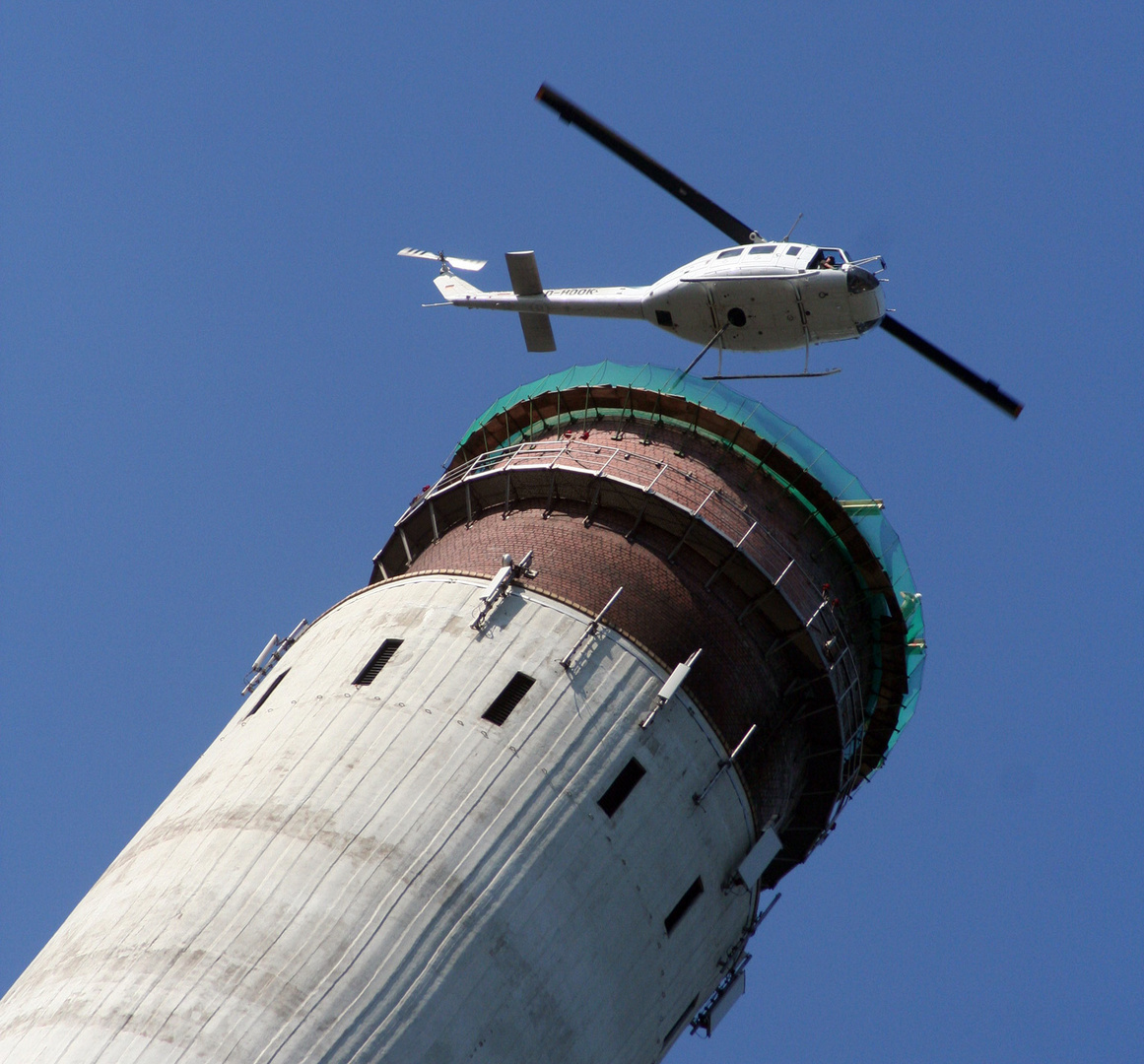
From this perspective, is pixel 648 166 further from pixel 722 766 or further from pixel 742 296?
pixel 722 766

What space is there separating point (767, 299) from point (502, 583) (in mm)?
12264

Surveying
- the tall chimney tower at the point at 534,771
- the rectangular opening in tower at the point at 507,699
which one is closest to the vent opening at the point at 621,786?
the tall chimney tower at the point at 534,771

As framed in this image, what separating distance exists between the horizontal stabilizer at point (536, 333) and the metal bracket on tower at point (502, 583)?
14610 mm

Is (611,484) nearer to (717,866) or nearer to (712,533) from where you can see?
(712,533)

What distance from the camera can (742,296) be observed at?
4125cm

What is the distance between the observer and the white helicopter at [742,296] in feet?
133

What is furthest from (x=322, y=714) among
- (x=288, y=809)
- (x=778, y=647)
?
(x=778, y=647)

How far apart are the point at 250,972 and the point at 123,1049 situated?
244 cm

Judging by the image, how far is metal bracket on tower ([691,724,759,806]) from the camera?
32500 millimetres

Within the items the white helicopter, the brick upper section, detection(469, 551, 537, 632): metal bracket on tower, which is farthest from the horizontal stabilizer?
detection(469, 551, 537, 632): metal bracket on tower

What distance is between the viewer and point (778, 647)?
116 feet

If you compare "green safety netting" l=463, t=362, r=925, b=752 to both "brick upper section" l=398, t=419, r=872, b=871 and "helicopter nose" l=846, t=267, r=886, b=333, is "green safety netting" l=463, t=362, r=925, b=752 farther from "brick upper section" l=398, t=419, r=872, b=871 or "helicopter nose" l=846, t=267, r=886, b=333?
"helicopter nose" l=846, t=267, r=886, b=333

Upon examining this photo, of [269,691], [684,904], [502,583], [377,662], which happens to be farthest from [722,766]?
[269,691]

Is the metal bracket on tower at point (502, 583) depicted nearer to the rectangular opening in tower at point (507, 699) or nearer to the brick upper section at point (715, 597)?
the brick upper section at point (715, 597)
